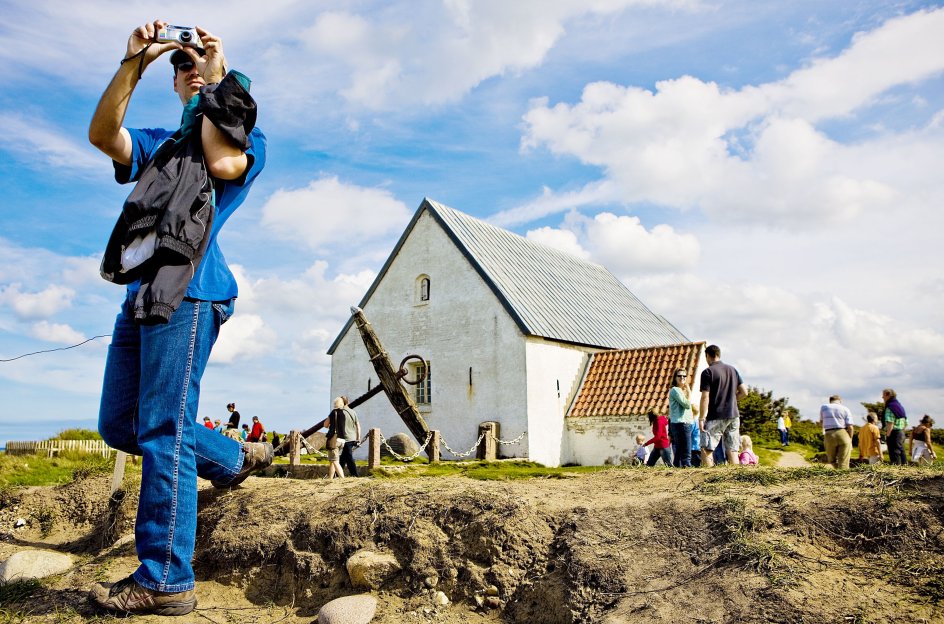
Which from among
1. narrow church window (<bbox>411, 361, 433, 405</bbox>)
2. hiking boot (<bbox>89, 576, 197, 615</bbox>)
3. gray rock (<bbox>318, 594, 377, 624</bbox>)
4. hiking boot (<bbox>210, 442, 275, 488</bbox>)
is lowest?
gray rock (<bbox>318, 594, 377, 624</bbox>)

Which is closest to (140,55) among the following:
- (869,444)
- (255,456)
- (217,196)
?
(217,196)

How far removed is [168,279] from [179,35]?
1.31 metres

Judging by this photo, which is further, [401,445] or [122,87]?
[401,445]

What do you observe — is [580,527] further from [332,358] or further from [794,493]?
[332,358]

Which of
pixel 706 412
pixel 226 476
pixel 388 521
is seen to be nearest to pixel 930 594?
pixel 388 521

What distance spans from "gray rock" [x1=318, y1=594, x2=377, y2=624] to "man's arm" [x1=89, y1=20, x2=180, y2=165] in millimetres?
2950

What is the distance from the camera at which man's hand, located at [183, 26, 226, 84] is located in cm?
392

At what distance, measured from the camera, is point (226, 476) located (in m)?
4.61

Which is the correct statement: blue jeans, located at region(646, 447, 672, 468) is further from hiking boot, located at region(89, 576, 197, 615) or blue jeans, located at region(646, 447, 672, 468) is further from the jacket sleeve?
the jacket sleeve

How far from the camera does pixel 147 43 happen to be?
360 centimetres

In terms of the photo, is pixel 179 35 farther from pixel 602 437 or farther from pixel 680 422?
pixel 602 437

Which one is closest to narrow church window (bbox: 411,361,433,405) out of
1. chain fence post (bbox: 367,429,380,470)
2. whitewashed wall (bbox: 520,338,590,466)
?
whitewashed wall (bbox: 520,338,590,466)

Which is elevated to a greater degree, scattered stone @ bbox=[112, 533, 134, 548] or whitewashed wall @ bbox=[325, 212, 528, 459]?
whitewashed wall @ bbox=[325, 212, 528, 459]

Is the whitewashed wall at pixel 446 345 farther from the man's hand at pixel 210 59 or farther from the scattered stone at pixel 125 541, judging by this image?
the man's hand at pixel 210 59
